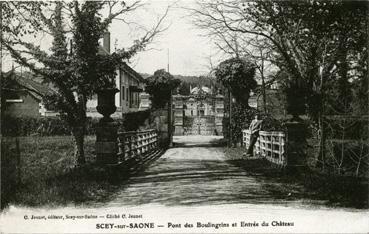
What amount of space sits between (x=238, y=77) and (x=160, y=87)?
3663mm

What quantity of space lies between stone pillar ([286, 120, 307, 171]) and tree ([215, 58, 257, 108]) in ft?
31.6

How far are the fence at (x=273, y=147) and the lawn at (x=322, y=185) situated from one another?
365 mm

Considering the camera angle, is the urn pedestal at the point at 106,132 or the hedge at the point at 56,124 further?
Answer: the hedge at the point at 56,124

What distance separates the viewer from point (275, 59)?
1531cm

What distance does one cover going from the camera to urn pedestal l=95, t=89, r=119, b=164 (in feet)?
32.6

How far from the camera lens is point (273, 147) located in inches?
492

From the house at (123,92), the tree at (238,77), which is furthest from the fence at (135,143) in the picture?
the house at (123,92)

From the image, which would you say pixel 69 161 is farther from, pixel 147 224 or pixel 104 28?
pixel 147 224

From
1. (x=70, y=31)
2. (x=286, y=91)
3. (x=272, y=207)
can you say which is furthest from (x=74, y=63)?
(x=272, y=207)

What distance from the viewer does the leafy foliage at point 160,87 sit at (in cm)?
2091

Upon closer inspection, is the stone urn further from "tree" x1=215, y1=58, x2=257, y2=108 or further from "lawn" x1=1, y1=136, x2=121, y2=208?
"tree" x1=215, y1=58, x2=257, y2=108

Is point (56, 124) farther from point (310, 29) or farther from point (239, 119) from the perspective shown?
point (310, 29)

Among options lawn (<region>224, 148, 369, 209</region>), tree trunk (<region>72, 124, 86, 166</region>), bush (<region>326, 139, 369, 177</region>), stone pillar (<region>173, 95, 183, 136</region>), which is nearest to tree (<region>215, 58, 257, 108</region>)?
bush (<region>326, 139, 369, 177</region>)

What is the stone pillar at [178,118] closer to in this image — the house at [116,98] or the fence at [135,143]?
the house at [116,98]
